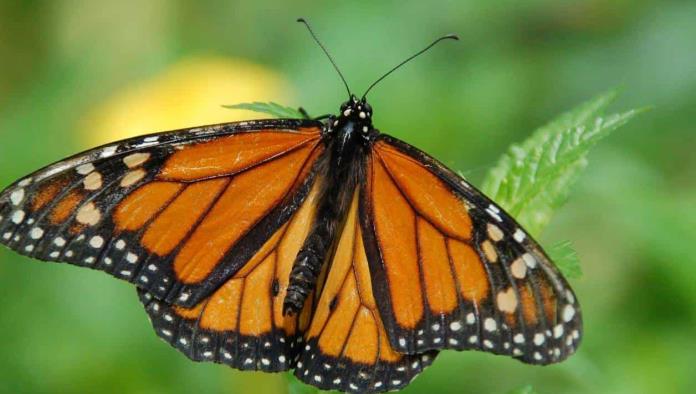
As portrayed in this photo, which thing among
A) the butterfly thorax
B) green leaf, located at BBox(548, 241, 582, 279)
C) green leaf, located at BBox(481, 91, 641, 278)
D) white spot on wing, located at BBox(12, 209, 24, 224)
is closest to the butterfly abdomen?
the butterfly thorax

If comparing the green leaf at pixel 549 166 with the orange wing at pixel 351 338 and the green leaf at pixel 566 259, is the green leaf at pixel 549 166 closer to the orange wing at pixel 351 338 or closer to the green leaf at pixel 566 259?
the green leaf at pixel 566 259

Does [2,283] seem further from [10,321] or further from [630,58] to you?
[630,58]

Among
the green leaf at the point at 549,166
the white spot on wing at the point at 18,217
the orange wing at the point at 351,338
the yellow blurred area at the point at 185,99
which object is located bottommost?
the orange wing at the point at 351,338

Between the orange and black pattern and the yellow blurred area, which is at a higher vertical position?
the yellow blurred area

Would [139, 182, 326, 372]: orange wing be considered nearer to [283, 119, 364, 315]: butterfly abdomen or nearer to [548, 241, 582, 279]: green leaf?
[283, 119, 364, 315]: butterfly abdomen

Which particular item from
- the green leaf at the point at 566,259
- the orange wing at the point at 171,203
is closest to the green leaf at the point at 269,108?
the orange wing at the point at 171,203

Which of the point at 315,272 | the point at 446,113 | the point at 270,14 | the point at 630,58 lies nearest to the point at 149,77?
the point at 270,14

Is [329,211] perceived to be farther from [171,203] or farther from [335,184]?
[171,203]

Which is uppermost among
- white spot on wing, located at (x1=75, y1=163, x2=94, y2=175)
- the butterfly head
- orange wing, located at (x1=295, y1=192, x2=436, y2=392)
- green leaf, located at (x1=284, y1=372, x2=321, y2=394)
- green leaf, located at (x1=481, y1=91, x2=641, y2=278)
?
the butterfly head
